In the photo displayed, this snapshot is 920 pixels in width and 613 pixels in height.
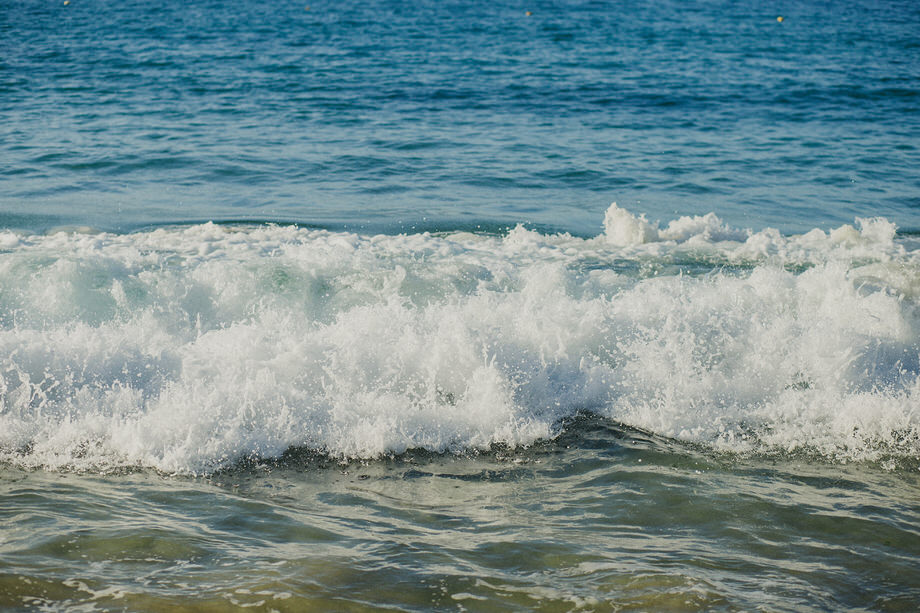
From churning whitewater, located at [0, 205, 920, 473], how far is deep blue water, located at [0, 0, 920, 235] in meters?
2.57

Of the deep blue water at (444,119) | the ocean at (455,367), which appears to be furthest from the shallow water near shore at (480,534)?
the deep blue water at (444,119)

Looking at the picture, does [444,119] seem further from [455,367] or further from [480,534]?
[480,534]

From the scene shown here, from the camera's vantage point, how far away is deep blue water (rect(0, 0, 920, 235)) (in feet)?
35.6

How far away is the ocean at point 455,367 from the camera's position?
3707 millimetres

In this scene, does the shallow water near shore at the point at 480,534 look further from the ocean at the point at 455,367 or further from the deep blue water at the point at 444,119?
the deep blue water at the point at 444,119

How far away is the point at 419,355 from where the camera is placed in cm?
574

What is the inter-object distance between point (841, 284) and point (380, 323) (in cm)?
383

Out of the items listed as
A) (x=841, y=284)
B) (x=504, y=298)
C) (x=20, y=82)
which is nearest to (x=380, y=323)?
(x=504, y=298)

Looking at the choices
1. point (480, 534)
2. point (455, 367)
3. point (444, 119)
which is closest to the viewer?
point (480, 534)

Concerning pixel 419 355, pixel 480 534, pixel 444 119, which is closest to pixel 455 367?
pixel 419 355

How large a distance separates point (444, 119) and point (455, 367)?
10.0m

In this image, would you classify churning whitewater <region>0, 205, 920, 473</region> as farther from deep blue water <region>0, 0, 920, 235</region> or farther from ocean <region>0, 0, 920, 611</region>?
deep blue water <region>0, 0, 920, 235</region>

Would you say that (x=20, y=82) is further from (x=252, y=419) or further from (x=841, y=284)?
(x=841, y=284)

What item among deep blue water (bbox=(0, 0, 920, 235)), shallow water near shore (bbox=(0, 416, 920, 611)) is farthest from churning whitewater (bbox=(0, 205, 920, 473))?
deep blue water (bbox=(0, 0, 920, 235))
